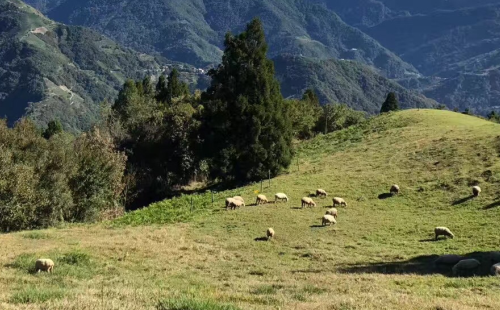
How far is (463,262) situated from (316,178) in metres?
25.2

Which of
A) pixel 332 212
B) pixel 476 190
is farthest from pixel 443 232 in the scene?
pixel 476 190

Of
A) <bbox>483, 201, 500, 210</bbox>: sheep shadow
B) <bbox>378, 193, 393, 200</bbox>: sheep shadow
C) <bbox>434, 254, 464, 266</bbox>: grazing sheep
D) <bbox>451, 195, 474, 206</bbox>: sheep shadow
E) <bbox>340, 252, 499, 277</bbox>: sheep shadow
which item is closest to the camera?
<bbox>340, 252, 499, 277</bbox>: sheep shadow

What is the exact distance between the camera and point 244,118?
50.7m

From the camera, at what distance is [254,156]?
5041cm

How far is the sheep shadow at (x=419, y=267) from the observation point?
2053cm

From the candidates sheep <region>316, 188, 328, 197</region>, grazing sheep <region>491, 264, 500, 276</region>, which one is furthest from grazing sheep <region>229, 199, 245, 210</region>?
grazing sheep <region>491, 264, 500, 276</region>

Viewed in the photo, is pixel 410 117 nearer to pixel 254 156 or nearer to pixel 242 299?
pixel 254 156

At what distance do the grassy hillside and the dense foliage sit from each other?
6.90m

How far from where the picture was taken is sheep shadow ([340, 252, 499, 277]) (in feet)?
67.4

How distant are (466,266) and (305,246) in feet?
29.2

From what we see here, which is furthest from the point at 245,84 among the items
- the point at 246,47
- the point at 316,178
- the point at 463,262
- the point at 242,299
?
the point at 242,299

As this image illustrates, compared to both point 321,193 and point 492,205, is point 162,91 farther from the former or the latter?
point 492,205

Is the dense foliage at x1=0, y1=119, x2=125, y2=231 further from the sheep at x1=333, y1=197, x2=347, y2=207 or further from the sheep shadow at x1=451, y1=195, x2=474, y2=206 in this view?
the sheep shadow at x1=451, y1=195, x2=474, y2=206

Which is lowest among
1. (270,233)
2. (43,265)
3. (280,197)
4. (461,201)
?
(280,197)
